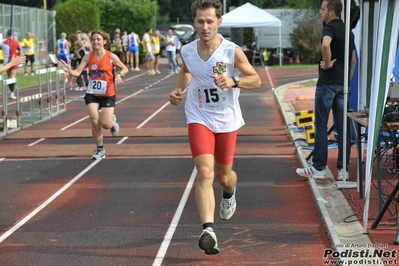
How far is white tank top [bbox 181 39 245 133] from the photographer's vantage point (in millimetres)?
7008

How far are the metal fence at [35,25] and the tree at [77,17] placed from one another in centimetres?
51

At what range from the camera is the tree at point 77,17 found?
4731cm

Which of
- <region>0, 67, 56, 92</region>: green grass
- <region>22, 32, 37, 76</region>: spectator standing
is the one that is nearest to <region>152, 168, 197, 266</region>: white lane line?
<region>0, 67, 56, 92</region>: green grass

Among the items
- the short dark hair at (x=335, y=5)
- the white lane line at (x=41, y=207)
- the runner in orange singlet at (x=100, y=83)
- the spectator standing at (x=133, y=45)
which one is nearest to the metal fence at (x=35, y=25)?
the spectator standing at (x=133, y=45)

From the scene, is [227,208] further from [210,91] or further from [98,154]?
[98,154]

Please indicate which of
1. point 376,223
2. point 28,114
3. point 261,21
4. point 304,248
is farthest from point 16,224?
point 261,21

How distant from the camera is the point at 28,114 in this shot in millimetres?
19891

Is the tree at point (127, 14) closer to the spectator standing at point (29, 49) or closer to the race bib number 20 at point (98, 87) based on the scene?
the spectator standing at point (29, 49)

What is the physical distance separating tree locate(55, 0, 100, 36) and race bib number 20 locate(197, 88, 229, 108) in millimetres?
40879

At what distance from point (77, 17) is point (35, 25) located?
3249 mm

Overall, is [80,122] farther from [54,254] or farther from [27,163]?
[54,254]

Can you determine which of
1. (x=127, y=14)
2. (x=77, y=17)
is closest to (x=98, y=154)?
(x=77, y=17)

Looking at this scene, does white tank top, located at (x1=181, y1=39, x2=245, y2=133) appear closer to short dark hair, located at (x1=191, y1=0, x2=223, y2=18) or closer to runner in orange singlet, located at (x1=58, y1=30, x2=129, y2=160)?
short dark hair, located at (x1=191, y1=0, x2=223, y2=18)

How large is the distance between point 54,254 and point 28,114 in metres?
13.1
